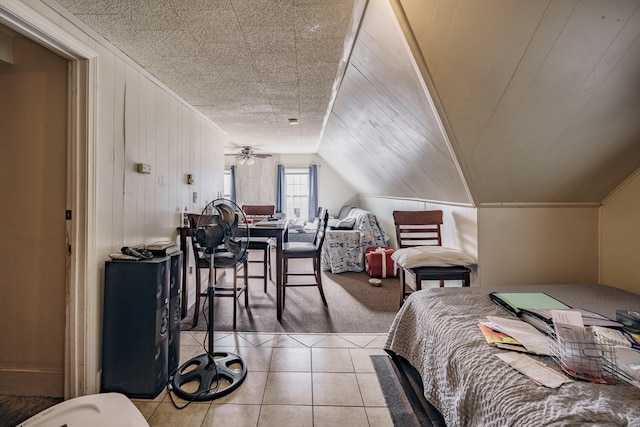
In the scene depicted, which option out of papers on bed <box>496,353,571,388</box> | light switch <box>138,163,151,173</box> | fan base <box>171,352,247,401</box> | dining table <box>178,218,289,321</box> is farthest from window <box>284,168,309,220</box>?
papers on bed <box>496,353,571,388</box>

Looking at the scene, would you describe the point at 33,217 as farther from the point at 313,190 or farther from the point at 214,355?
the point at 313,190

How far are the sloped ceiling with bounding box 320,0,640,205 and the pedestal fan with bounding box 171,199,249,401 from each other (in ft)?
4.76

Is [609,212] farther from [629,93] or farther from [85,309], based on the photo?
[85,309]

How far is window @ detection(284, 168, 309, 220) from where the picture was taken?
6.91 metres

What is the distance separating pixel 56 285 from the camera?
158 centimetres

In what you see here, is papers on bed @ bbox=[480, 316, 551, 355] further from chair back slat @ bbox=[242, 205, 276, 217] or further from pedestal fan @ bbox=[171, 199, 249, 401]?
chair back slat @ bbox=[242, 205, 276, 217]

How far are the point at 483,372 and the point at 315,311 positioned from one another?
1.93 metres

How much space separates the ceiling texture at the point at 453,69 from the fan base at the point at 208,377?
206 cm

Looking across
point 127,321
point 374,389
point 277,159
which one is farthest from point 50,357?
point 277,159

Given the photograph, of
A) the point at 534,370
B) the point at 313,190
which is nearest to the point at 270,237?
the point at 534,370

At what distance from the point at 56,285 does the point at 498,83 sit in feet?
9.09

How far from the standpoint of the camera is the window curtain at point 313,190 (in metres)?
Result: 6.72

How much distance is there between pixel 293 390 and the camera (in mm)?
1597

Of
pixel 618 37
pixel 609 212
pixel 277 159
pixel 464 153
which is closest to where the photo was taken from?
pixel 618 37
